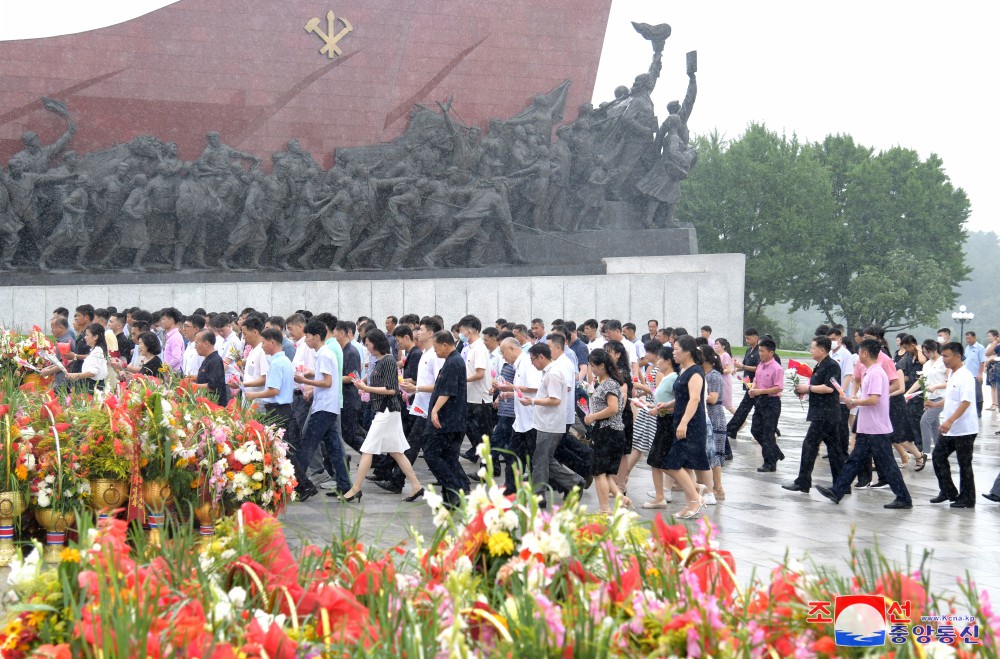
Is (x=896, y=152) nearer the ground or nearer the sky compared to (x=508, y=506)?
nearer the sky

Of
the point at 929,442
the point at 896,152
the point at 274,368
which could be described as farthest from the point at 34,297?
the point at 896,152

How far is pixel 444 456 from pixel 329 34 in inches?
611

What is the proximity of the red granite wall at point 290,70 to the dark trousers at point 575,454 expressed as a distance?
48.3ft

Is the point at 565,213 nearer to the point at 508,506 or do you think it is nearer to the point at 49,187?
the point at 49,187

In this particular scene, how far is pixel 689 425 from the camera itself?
7062mm

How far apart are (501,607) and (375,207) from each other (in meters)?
18.2

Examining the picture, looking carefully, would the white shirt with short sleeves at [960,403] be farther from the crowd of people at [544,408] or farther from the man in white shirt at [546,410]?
the man in white shirt at [546,410]

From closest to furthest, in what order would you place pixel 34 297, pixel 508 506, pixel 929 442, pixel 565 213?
pixel 508 506 < pixel 929 442 < pixel 34 297 < pixel 565 213

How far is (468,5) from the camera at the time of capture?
21.9 metres

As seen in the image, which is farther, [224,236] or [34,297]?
[224,236]

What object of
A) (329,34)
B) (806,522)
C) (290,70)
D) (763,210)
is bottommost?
(806,522)

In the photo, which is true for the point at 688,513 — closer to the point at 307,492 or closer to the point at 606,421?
the point at 606,421

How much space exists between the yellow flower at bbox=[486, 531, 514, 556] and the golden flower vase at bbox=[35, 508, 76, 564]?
330cm

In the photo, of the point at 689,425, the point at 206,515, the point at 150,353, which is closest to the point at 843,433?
the point at 689,425
